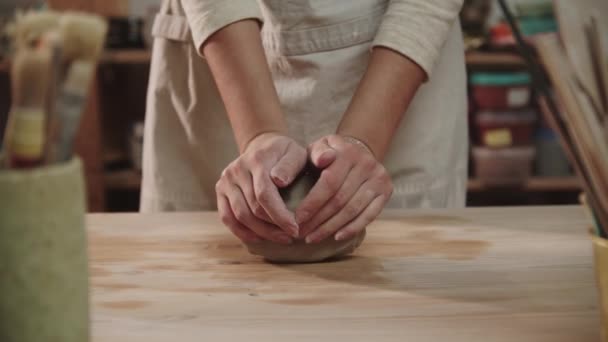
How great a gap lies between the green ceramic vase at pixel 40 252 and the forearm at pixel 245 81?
50cm

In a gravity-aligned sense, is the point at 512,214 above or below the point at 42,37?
below

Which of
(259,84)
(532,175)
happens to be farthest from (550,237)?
(532,175)

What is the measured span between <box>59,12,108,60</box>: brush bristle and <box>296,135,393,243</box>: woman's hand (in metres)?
0.41

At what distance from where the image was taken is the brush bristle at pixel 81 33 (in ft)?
1.20

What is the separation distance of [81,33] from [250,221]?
0.44 metres

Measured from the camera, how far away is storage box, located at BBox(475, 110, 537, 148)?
2.59m

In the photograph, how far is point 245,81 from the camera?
2.99 ft

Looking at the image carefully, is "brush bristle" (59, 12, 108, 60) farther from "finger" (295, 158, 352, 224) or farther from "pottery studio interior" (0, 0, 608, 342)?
"finger" (295, 158, 352, 224)

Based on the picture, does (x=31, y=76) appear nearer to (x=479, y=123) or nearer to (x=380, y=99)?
(x=380, y=99)

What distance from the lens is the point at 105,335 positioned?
564 millimetres

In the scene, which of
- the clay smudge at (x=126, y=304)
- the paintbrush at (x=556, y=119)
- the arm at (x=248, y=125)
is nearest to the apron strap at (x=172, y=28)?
the arm at (x=248, y=125)

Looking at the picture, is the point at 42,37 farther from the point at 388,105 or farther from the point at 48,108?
the point at 388,105

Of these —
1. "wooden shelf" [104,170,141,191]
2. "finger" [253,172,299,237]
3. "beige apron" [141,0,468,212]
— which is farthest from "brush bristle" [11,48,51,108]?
"wooden shelf" [104,170,141,191]

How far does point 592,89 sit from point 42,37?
32 centimetres
